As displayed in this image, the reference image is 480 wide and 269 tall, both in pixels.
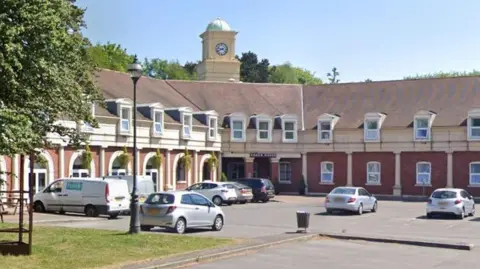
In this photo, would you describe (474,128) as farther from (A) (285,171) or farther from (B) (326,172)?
(A) (285,171)

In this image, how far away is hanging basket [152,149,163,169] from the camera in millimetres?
48906

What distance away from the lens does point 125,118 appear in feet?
151

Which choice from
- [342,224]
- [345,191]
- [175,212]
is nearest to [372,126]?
[345,191]

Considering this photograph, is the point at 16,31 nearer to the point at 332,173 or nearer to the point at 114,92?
the point at 114,92

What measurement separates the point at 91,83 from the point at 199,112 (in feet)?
109

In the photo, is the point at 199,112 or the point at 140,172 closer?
the point at 140,172

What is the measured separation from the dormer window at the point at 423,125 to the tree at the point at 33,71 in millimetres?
39600

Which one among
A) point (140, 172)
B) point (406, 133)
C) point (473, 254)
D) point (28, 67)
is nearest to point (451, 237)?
point (473, 254)

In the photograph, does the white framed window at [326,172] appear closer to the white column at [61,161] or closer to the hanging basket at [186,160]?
the hanging basket at [186,160]

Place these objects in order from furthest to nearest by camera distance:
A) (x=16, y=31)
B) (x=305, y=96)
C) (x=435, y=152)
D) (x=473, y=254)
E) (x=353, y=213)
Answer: (x=305, y=96)
(x=435, y=152)
(x=353, y=213)
(x=473, y=254)
(x=16, y=31)

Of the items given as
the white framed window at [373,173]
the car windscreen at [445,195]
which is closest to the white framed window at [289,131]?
the white framed window at [373,173]

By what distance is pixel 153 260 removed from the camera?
671 inches

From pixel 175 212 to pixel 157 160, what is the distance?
80.0 feet

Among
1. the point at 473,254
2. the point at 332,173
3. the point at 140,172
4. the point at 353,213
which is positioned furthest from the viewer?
the point at 332,173
